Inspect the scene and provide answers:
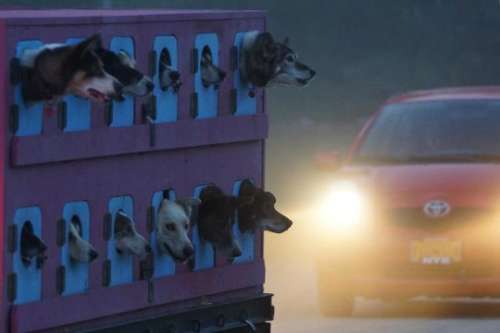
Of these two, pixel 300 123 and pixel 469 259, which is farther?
pixel 300 123

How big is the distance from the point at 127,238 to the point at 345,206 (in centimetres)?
840

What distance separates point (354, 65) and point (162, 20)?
29494 millimetres

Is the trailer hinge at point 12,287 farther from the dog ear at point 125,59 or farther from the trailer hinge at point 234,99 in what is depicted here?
the trailer hinge at point 234,99

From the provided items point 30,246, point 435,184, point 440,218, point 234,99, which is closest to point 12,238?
point 30,246

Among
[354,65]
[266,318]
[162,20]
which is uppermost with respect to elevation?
[354,65]

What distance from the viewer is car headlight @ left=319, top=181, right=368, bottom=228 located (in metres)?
14.7

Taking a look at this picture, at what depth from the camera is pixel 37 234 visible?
6.05 meters

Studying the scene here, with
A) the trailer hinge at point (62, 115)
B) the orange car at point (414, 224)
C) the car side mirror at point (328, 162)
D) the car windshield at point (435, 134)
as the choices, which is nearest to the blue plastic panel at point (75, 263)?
the trailer hinge at point (62, 115)

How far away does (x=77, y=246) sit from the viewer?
6227 millimetres

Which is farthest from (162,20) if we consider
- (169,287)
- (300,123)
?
(300,123)

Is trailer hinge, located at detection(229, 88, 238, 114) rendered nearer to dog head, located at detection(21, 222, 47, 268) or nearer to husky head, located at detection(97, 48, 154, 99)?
husky head, located at detection(97, 48, 154, 99)

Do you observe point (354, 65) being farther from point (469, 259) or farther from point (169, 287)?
point (169, 287)

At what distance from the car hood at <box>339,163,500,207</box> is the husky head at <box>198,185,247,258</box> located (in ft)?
24.8

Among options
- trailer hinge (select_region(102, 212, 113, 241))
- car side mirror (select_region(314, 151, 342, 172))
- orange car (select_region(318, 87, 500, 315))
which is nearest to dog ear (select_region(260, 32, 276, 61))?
trailer hinge (select_region(102, 212, 113, 241))
